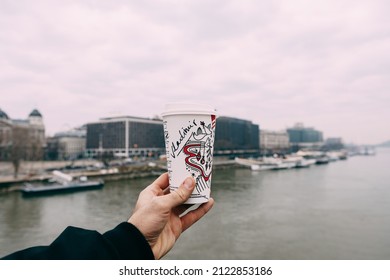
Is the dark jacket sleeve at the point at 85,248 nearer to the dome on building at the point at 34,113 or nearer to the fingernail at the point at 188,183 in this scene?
the fingernail at the point at 188,183

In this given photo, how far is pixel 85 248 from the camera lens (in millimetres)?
439

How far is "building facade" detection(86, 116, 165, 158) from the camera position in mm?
19500

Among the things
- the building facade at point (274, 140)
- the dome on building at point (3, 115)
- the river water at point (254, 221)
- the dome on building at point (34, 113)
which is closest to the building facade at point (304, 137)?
the building facade at point (274, 140)

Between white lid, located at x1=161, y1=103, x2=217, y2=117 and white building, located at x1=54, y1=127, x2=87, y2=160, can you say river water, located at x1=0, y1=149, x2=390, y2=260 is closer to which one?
white lid, located at x1=161, y1=103, x2=217, y2=117

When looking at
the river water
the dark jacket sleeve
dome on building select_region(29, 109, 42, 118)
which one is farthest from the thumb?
dome on building select_region(29, 109, 42, 118)

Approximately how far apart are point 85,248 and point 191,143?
0.86 ft

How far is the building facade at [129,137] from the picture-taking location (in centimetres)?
1950

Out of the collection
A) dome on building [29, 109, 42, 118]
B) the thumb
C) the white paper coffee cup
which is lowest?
the thumb

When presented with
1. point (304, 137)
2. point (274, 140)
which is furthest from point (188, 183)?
point (304, 137)

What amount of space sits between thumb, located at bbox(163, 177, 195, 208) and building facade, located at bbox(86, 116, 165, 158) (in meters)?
18.0

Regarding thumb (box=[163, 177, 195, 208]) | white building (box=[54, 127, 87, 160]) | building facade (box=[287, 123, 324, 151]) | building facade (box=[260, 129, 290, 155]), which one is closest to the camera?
thumb (box=[163, 177, 195, 208])

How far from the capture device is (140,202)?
0.61 metres

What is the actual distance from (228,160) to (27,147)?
33.7 feet
